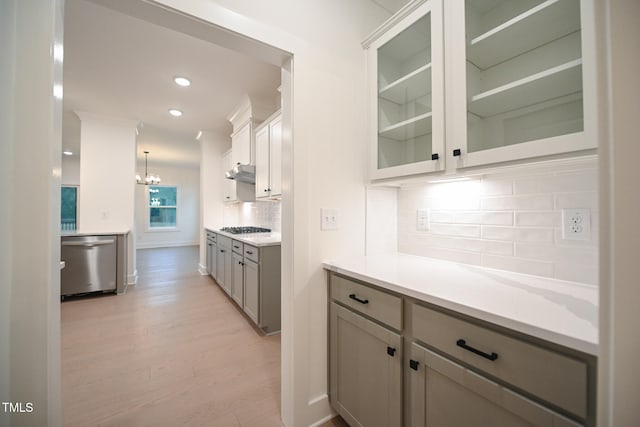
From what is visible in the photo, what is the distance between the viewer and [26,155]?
76 centimetres

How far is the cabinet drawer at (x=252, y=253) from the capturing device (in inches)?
97.0

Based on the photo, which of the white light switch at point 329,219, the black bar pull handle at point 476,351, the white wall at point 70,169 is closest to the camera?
the black bar pull handle at point 476,351

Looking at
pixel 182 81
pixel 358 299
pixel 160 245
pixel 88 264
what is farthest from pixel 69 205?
pixel 358 299

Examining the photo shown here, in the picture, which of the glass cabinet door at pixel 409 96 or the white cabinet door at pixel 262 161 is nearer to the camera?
the glass cabinet door at pixel 409 96

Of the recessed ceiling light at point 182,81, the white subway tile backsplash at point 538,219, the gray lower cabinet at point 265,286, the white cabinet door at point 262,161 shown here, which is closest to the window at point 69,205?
the recessed ceiling light at point 182,81

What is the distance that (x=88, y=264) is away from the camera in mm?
3465

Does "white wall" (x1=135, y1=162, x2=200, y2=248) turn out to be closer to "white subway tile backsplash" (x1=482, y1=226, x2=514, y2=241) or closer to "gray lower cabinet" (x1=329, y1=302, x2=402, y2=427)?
"gray lower cabinet" (x1=329, y1=302, x2=402, y2=427)

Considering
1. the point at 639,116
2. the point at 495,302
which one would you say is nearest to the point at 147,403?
the point at 495,302

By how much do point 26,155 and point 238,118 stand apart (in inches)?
131

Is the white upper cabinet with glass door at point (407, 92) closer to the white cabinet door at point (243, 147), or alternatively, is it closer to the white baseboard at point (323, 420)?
the white baseboard at point (323, 420)

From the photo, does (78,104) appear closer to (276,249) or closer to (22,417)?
(276,249)

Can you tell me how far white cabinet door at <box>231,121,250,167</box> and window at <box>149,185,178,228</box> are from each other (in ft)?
19.2

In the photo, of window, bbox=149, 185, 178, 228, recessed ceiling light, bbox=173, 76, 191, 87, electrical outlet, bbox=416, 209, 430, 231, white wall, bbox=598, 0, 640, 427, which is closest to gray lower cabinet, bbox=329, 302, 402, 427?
white wall, bbox=598, 0, 640, 427

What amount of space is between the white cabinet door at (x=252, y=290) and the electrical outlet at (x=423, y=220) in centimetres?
159
